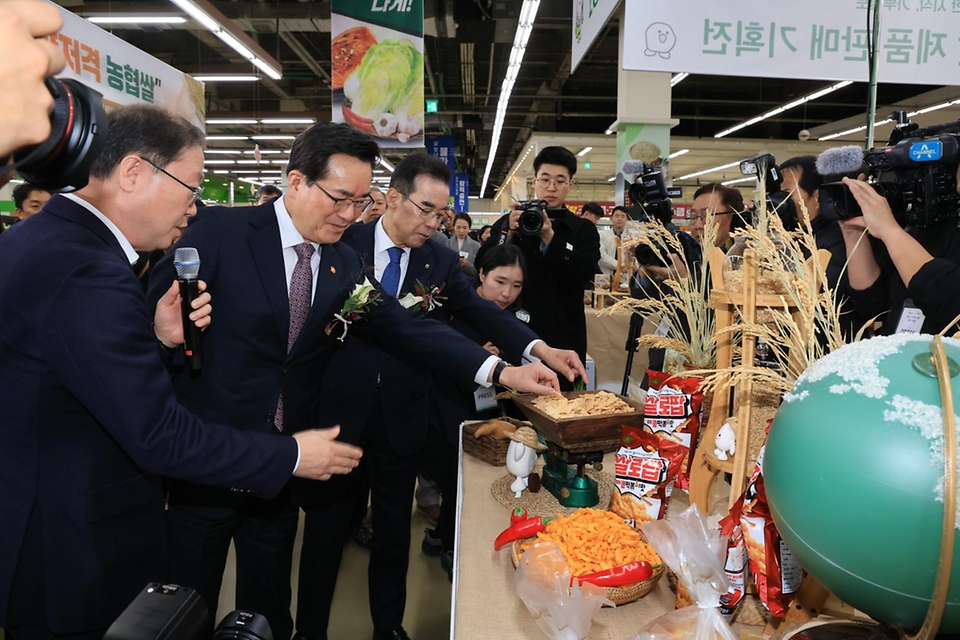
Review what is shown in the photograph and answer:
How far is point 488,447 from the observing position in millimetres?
2004

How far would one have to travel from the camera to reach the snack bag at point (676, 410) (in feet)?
4.75

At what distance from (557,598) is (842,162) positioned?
5.03 feet

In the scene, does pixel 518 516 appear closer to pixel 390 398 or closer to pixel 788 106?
pixel 390 398

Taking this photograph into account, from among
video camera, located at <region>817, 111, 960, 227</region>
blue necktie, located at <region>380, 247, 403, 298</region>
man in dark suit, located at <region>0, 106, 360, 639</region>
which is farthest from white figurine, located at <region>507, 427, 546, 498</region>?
video camera, located at <region>817, 111, 960, 227</region>

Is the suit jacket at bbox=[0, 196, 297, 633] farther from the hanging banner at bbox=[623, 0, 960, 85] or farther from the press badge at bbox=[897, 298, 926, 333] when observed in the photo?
the hanging banner at bbox=[623, 0, 960, 85]

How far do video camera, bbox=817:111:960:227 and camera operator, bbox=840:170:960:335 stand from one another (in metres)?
0.04

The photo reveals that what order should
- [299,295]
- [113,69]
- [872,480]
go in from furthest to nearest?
1. [113,69]
2. [299,295]
3. [872,480]

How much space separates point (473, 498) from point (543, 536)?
1.48ft

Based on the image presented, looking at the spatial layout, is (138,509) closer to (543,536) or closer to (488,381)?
(543,536)

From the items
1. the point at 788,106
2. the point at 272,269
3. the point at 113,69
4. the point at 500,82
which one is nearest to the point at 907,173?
the point at 272,269

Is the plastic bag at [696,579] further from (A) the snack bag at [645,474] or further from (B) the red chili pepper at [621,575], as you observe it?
(A) the snack bag at [645,474]

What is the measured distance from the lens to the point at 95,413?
1.26m

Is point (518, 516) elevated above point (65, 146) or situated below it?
below

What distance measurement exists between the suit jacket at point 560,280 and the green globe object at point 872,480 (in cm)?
266
